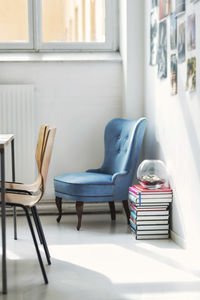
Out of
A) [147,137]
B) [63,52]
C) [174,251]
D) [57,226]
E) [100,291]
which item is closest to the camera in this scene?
[100,291]

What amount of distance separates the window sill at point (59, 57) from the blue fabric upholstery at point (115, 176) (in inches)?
26.9

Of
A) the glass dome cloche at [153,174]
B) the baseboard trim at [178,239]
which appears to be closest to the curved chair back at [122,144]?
the glass dome cloche at [153,174]

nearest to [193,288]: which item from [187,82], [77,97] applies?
[187,82]

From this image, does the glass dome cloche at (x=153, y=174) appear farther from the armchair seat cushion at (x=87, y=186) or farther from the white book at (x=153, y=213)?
the armchair seat cushion at (x=87, y=186)

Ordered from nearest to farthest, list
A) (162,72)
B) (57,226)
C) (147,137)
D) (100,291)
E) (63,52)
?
(100,291) → (162,72) → (57,226) → (147,137) → (63,52)

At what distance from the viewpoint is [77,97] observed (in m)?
5.01

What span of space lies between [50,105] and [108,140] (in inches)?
25.4

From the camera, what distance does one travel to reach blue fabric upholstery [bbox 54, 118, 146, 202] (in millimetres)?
4309

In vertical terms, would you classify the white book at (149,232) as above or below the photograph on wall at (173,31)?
below

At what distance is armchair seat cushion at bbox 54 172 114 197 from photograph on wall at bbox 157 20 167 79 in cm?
95

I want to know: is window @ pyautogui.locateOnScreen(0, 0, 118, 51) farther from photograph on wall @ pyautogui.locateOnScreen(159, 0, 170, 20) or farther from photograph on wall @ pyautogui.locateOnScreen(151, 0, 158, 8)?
photograph on wall @ pyautogui.locateOnScreen(159, 0, 170, 20)

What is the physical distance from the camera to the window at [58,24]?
5086 mm

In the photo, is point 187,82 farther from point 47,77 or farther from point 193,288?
point 47,77

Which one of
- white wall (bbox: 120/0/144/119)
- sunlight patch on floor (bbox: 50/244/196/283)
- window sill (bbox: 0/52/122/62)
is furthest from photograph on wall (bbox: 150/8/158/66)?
sunlight patch on floor (bbox: 50/244/196/283)
